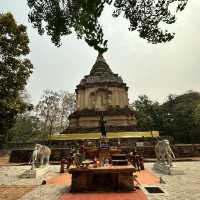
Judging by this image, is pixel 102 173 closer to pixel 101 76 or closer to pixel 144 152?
pixel 144 152

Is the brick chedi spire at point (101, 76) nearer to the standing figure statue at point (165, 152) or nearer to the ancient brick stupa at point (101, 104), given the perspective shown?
the ancient brick stupa at point (101, 104)

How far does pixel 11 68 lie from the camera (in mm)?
18438

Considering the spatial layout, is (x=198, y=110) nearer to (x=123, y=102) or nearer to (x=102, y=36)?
(x=123, y=102)

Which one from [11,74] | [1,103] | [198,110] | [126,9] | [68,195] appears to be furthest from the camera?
[198,110]

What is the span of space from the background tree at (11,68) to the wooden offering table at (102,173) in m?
10.3

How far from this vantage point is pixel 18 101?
1836 centimetres

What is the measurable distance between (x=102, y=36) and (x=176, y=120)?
37.3 metres

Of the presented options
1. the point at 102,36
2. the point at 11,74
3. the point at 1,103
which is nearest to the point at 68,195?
the point at 102,36

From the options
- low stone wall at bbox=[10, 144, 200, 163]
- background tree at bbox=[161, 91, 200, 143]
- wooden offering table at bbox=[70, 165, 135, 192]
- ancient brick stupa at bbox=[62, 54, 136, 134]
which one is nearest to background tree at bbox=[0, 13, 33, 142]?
low stone wall at bbox=[10, 144, 200, 163]

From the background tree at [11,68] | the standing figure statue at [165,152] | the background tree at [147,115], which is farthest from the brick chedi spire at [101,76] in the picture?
the standing figure statue at [165,152]

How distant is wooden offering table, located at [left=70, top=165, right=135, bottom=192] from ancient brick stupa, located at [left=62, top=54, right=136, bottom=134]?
2343cm

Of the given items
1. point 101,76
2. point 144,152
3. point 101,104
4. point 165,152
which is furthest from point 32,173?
point 101,76

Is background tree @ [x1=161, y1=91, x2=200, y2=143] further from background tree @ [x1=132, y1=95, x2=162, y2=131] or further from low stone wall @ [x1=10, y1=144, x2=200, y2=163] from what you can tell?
low stone wall @ [x1=10, y1=144, x2=200, y2=163]

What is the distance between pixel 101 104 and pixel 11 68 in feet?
66.7
